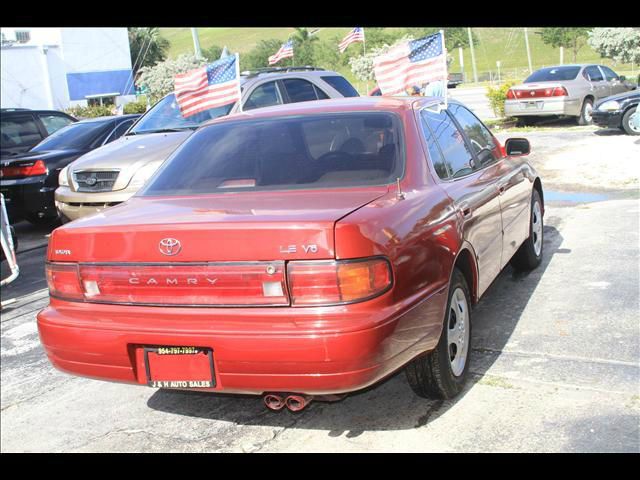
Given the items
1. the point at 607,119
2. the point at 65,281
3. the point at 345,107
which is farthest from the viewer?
the point at 607,119

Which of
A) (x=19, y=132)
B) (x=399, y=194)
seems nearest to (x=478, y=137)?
(x=399, y=194)

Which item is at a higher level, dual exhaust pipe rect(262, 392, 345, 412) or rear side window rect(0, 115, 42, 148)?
rear side window rect(0, 115, 42, 148)

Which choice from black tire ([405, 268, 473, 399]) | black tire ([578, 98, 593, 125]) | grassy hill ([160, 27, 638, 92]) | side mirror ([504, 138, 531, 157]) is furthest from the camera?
grassy hill ([160, 27, 638, 92])

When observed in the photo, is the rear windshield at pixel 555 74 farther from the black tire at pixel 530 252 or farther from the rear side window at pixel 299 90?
the black tire at pixel 530 252

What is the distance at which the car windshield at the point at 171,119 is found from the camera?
9.26 m

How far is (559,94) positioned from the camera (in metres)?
16.9

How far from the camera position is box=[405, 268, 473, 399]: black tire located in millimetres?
3629

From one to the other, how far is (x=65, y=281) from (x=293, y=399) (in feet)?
3.98

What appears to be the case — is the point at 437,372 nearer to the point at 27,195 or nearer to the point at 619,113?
the point at 27,195

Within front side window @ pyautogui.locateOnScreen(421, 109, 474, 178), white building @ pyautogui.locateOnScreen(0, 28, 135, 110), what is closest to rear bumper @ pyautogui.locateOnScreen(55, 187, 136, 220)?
front side window @ pyautogui.locateOnScreen(421, 109, 474, 178)

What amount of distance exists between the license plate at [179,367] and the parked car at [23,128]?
8678mm

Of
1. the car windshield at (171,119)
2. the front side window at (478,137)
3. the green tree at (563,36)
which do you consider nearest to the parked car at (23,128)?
the car windshield at (171,119)

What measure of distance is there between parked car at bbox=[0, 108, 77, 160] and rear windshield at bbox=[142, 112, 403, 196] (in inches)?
301

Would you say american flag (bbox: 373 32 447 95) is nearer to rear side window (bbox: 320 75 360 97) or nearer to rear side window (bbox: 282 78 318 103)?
rear side window (bbox: 320 75 360 97)
